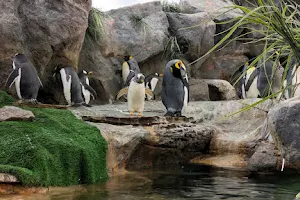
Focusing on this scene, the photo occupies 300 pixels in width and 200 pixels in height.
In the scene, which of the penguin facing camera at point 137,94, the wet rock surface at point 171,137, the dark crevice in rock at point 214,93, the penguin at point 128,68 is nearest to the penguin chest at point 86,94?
the wet rock surface at point 171,137

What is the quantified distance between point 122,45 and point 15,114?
18.2 ft

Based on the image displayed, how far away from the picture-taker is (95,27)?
32.8 feet

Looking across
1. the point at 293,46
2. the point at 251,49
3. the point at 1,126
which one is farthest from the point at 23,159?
the point at 251,49

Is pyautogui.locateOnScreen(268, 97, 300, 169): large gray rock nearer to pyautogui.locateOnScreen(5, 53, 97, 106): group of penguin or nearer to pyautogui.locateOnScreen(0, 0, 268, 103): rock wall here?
pyautogui.locateOnScreen(0, 0, 268, 103): rock wall

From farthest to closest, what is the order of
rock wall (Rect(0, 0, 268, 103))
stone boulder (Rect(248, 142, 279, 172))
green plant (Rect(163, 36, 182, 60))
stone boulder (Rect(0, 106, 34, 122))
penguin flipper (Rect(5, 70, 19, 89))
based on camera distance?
1. green plant (Rect(163, 36, 182, 60))
2. rock wall (Rect(0, 0, 268, 103))
3. penguin flipper (Rect(5, 70, 19, 89))
4. stone boulder (Rect(248, 142, 279, 172))
5. stone boulder (Rect(0, 106, 34, 122))

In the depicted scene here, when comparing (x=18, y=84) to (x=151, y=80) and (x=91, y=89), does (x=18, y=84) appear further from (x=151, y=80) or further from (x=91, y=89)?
(x=151, y=80)

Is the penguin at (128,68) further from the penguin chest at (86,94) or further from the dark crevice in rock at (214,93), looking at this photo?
the dark crevice in rock at (214,93)

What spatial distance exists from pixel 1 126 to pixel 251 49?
9567mm

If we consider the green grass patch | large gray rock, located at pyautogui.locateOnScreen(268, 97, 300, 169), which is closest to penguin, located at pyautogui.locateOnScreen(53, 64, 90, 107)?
the green grass patch

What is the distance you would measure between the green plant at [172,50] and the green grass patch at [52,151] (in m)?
5.97

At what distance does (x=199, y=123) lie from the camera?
8.41m

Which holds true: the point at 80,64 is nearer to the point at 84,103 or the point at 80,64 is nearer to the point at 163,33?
the point at 84,103

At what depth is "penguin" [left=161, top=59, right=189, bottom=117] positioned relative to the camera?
27.6 feet

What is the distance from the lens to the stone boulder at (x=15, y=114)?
5.57 meters
